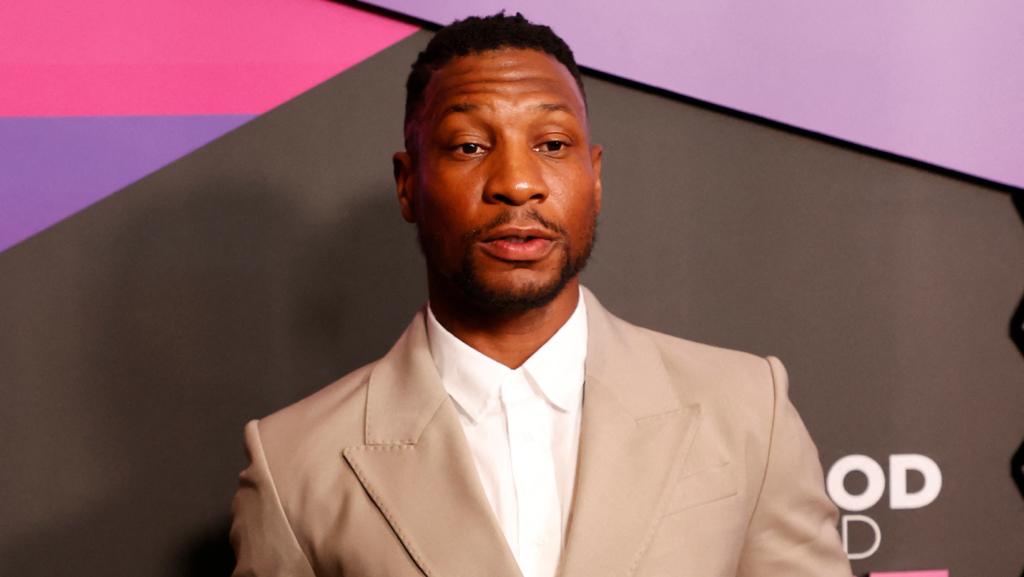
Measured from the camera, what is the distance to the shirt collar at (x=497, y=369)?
3.15ft

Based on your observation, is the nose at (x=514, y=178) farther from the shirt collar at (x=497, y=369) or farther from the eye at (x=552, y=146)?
the shirt collar at (x=497, y=369)

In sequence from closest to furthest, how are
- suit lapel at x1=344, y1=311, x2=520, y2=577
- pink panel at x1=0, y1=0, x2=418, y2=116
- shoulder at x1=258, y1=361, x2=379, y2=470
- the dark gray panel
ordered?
suit lapel at x1=344, y1=311, x2=520, y2=577 → shoulder at x1=258, y1=361, x2=379, y2=470 → pink panel at x1=0, y1=0, x2=418, y2=116 → the dark gray panel

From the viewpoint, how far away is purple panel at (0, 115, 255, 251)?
52.1 inches

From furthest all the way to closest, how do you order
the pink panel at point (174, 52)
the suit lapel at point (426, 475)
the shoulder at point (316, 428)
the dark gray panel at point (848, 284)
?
the dark gray panel at point (848, 284), the pink panel at point (174, 52), the shoulder at point (316, 428), the suit lapel at point (426, 475)

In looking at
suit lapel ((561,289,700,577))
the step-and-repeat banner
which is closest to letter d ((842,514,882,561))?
the step-and-repeat banner

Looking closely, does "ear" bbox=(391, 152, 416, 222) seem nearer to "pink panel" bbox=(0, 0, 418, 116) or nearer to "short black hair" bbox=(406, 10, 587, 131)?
"short black hair" bbox=(406, 10, 587, 131)

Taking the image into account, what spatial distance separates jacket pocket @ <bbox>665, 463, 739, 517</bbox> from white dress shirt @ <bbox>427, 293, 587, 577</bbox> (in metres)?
0.13

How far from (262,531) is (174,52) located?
0.87 m

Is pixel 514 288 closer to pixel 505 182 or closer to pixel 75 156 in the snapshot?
pixel 505 182

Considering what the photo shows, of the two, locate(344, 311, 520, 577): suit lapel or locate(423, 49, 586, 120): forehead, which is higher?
locate(423, 49, 586, 120): forehead

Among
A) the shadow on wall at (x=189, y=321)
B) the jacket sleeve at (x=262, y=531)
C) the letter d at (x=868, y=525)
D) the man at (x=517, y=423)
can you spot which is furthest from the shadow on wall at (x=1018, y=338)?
the jacket sleeve at (x=262, y=531)

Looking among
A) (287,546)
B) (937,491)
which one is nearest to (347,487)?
(287,546)

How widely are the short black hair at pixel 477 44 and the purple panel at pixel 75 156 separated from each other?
50 cm

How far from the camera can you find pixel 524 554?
0.89 m
